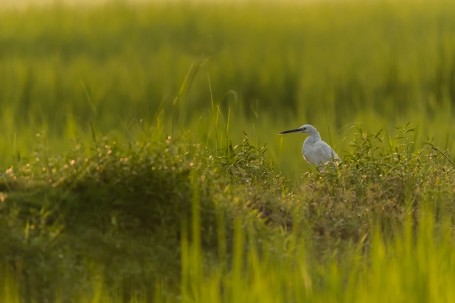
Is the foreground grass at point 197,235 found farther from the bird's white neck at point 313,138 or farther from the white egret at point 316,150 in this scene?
the bird's white neck at point 313,138

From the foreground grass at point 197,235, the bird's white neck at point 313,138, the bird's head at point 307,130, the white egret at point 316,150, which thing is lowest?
the foreground grass at point 197,235

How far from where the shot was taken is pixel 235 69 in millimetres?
12328

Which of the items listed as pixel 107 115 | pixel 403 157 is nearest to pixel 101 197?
pixel 403 157

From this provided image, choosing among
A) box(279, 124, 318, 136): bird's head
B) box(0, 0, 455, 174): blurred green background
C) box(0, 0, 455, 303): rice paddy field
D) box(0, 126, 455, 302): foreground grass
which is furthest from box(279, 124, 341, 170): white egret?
box(0, 126, 455, 302): foreground grass

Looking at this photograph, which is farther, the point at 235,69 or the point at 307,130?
the point at 235,69

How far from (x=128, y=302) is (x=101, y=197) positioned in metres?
0.62

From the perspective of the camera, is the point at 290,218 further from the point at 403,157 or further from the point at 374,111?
the point at 374,111

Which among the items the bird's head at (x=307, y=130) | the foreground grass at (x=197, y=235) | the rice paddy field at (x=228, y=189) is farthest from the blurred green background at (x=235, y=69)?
the foreground grass at (x=197, y=235)

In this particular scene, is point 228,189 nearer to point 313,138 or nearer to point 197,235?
point 197,235

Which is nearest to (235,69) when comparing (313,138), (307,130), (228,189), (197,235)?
(307,130)

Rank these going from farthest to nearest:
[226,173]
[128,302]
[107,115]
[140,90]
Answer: [140,90] → [107,115] → [226,173] → [128,302]

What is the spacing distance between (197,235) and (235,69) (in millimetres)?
7541

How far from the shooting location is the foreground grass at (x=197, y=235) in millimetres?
4445

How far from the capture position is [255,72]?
12352 mm
